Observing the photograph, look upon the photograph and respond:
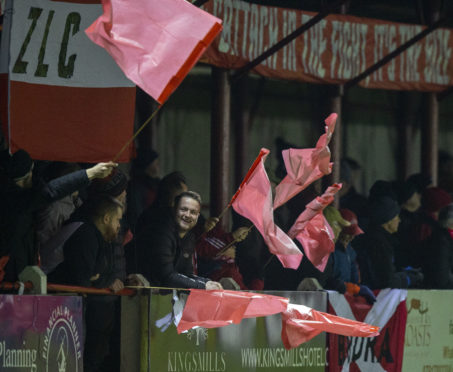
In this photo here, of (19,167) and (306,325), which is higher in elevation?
(19,167)

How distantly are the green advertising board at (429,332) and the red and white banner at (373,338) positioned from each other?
0.09m

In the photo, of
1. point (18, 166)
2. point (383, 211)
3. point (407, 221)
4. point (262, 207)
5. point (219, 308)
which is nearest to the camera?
point (18, 166)

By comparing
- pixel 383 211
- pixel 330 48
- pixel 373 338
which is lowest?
pixel 373 338

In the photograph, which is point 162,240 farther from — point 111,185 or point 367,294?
point 367,294

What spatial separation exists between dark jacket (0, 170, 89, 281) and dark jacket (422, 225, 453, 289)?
14.8 ft

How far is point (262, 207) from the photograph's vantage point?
28.2ft

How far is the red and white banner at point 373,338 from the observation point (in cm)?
1001

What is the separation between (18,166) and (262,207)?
5.92 ft

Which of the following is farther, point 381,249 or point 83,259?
point 381,249

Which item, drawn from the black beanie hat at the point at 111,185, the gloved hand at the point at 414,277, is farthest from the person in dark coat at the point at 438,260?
the black beanie hat at the point at 111,185

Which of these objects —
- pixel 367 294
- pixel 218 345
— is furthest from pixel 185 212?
pixel 367 294

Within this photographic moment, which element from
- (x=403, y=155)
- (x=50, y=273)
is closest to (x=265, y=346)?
(x=50, y=273)

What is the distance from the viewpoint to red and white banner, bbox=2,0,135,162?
874 cm

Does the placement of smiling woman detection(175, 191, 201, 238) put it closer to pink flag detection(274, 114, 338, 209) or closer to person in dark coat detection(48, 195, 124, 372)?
pink flag detection(274, 114, 338, 209)
